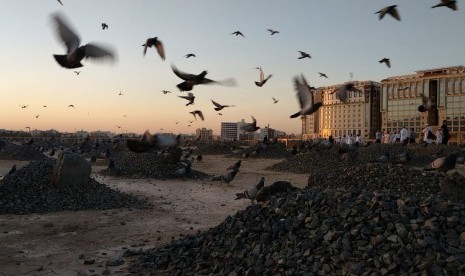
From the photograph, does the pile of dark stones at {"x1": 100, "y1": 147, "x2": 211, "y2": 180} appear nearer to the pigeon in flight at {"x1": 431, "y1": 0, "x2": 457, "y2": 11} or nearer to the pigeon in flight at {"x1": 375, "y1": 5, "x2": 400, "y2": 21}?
the pigeon in flight at {"x1": 375, "y1": 5, "x2": 400, "y2": 21}

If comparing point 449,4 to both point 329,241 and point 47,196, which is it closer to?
point 329,241

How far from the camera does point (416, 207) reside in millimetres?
6750

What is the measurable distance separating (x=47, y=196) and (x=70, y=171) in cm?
123

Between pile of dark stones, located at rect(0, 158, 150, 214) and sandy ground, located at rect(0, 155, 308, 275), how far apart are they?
1.80 feet

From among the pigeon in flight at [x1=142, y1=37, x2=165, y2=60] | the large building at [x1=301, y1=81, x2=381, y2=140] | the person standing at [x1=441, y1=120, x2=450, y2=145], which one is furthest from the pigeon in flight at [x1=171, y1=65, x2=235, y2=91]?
the large building at [x1=301, y1=81, x2=381, y2=140]

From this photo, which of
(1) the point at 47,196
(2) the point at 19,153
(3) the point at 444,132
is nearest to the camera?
(1) the point at 47,196

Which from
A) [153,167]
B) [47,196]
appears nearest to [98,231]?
[47,196]

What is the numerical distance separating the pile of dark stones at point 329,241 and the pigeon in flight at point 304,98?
5.90 ft

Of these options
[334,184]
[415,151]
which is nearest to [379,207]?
[334,184]

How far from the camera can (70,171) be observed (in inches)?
561

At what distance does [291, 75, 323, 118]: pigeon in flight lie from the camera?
A: 26.4 ft

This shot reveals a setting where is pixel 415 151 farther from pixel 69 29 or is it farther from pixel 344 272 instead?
pixel 69 29

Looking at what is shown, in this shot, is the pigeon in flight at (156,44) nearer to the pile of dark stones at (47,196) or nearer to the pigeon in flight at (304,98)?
the pigeon in flight at (304,98)

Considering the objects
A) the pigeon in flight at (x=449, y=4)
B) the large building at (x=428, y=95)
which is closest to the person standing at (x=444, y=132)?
the large building at (x=428, y=95)
